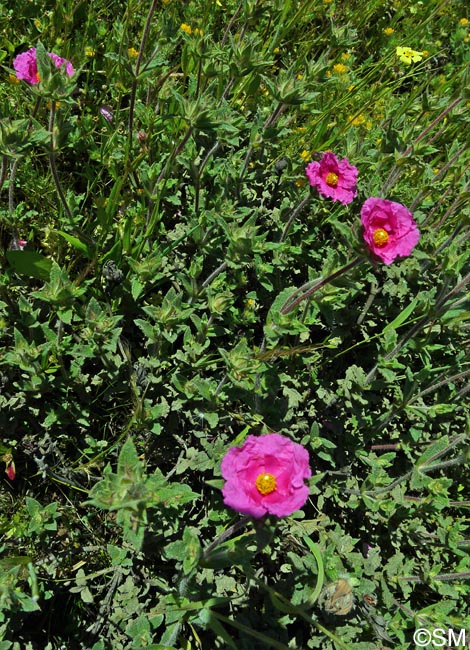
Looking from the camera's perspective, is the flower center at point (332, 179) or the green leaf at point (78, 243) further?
the flower center at point (332, 179)

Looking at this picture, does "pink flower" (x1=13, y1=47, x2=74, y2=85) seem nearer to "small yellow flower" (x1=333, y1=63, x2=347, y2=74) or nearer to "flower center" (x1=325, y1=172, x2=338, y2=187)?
"flower center" (x1=325, y1=172, x2=338, y2=187)

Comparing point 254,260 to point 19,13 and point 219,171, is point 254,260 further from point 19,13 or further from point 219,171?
point 19,13

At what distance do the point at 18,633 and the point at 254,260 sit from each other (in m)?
2.13

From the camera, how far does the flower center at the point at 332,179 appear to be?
2.78m

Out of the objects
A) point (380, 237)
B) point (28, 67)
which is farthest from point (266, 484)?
point (28, 67)

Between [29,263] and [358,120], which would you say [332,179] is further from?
[29,263]

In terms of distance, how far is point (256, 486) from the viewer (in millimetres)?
1735

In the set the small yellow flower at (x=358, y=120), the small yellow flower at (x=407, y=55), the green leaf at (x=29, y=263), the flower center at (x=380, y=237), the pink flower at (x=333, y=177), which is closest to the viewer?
the flower center at (x=380, y=237)

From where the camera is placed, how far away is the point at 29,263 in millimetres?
2643

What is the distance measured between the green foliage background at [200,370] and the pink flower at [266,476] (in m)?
0.13

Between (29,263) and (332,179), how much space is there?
5.29ft

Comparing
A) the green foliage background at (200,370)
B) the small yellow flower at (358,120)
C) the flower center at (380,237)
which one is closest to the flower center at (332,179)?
the green foliage background at (200,370)

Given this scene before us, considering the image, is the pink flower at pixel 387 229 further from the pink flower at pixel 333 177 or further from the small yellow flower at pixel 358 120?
the small yellow flower at pixel 358 120

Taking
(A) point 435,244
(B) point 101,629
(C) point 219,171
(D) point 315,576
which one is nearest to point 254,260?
(C) point 219,171
